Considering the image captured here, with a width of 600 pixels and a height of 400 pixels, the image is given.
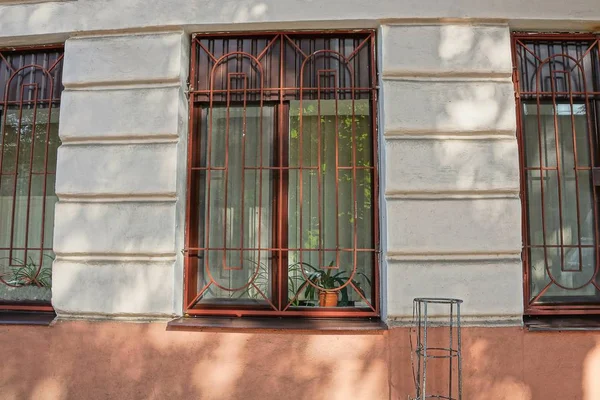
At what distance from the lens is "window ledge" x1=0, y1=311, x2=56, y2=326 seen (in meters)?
4.39

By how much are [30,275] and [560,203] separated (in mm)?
5104

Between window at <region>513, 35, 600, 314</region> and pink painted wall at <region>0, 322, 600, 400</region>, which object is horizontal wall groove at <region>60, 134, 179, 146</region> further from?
window at <region>513, 35, 600, 314</region>

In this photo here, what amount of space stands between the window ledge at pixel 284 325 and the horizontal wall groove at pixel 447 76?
219 centimetres

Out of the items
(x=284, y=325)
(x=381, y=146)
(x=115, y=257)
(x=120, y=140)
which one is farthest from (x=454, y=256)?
(x=120, y=140)

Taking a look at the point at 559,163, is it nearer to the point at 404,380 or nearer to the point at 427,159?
the point at 427,159

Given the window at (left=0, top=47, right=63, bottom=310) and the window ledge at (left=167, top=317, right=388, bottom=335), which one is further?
the window at (left=0, top=47, right=63, bottom=310)

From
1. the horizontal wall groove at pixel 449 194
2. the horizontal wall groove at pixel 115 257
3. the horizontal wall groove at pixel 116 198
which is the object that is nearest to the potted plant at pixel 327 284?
the horizontal wall groove at pixel 449 194

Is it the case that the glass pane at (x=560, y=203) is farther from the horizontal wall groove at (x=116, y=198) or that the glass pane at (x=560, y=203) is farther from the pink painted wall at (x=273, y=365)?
the horizontal wall groove at (x=116, y=198)

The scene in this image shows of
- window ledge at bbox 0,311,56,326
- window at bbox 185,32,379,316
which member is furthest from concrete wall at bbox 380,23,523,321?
window ledge at bbox 0,311,56,326

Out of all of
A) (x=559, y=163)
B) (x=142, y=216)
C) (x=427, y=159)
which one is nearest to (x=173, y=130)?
(x=142, y=216)

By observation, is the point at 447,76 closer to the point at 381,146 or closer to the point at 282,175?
the point at 381,146

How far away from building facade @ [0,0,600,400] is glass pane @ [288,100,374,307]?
0.02m

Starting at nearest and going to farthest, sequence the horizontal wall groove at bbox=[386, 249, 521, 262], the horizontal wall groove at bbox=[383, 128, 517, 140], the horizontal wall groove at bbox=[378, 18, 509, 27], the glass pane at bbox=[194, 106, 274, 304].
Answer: the horizontal wall groove at bbox=[386, 249, 521, 262] < the horizontal wall groove at bbox=[383, 128, 517, 140] < the horizontal wall groove at bbox=[378, 18, 509, 27] < the glass pane at bbox=[194, 106, 274, 304]

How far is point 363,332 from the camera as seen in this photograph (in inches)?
163
